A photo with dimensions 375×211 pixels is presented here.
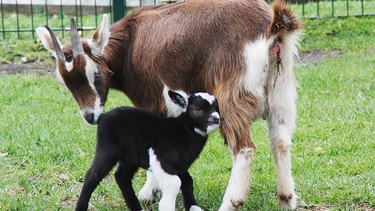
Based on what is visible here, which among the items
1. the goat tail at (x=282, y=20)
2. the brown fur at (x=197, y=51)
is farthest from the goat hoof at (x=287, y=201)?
the goat tail at (x=282, y=20)

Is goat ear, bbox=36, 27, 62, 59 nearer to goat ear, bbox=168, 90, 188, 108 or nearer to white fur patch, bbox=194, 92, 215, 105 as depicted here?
goat ear, bbox=168, 90, 188, 108

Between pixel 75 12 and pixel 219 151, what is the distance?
23.9 ft

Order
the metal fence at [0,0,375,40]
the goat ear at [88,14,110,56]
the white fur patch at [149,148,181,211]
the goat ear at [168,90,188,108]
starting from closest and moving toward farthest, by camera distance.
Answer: the white fur patch at [149,148,181,211] → the goat ear at [168,90,188,108] → the goat ear at [88,14,110,56] → the metal fence at [0,0,375,40]

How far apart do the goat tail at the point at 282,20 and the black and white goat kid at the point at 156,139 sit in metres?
0.69

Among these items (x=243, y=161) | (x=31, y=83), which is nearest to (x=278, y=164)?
(x=243, y=161)

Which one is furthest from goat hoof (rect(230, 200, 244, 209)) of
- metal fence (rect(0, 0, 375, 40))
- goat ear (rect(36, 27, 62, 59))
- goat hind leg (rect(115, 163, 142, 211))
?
metal fence (rect(0, 0, 375, 40))

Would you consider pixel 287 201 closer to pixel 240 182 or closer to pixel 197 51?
pixel 240 182

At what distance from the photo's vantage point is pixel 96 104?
631 cm

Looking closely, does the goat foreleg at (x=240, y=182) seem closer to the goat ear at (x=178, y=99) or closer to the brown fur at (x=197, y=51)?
the brown fur at (x=197, y=51)

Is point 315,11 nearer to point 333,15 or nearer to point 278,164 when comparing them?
point 333,15

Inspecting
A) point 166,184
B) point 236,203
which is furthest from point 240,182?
point 166,184

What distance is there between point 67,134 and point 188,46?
90.6 inches

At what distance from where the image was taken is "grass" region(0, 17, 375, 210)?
648cm

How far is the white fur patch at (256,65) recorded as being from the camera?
5.99 m
